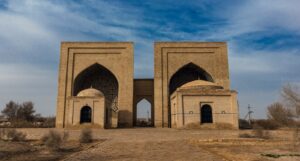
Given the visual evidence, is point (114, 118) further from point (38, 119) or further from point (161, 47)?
point (38, 119)

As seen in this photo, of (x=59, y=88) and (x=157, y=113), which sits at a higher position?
(x=59, y=88)

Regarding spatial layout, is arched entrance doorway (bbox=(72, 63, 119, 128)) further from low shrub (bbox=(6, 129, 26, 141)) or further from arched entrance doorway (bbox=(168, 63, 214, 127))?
low shrub (bbox=(6, 129, 26, 141))

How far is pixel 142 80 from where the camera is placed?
100ft

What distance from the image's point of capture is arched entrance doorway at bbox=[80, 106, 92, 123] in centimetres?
2375

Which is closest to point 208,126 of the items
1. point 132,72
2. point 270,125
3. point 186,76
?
point 270,125

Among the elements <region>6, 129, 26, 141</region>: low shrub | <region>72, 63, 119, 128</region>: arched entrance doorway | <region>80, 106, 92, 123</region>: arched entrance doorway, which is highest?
<region>72, 63, 119, 128</region>: arched entrance doorway

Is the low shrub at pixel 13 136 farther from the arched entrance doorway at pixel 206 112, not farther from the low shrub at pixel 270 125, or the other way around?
the arched entrance doorway at pixel 206 112

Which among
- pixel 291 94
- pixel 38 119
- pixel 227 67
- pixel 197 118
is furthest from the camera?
pixel 38 119

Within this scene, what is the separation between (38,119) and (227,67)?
92.8ft

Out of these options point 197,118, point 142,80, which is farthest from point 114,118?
point 197,118

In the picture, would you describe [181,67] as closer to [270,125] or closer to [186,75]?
[186,75]

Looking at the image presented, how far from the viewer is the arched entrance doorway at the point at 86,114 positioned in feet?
77.9

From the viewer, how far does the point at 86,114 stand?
2397cm

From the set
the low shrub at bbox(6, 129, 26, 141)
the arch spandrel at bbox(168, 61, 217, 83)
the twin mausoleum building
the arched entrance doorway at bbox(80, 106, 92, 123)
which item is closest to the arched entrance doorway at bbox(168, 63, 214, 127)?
the twin mausoleum building
